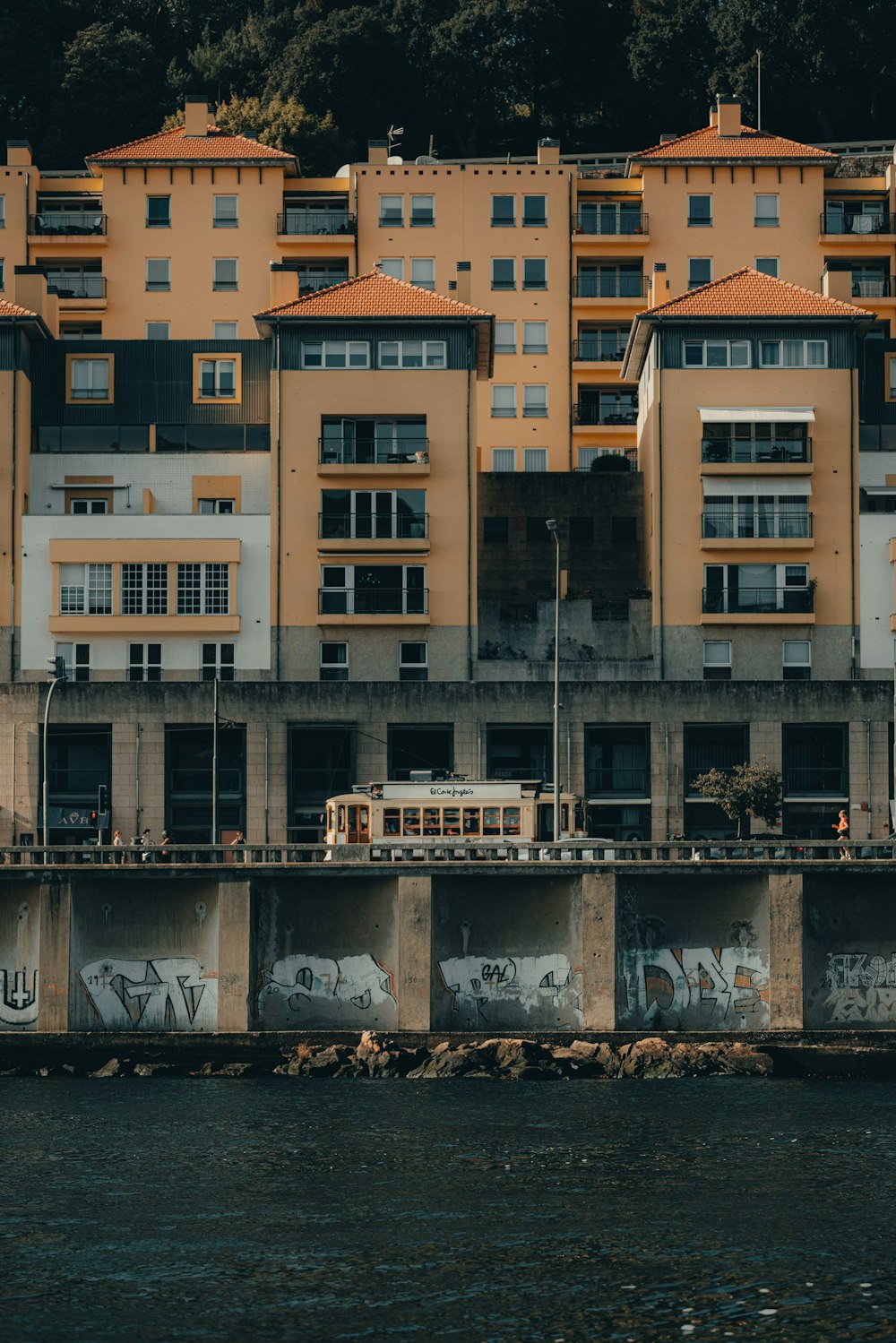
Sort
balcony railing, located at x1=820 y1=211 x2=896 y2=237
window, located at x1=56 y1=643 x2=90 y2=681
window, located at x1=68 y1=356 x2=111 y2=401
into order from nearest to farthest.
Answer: window, located at x1=56 y1=643 x2=90 y2=681 → window, located at x1=68 y1=356 x2=111 y2=401 → balcony railing, located at x1=820 y1=211 x2=896 y2=237

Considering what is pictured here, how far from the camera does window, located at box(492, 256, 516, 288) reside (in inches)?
4830

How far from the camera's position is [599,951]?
7319cm

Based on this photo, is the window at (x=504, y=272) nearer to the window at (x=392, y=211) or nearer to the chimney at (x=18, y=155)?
the window at (x=392, y=211)

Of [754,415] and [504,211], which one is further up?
[504,211]

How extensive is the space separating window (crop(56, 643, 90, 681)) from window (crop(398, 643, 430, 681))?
1454 centimetres

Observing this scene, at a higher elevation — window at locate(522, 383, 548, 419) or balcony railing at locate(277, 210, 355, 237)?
balcony railing at locate(277, 210, 355, 237)

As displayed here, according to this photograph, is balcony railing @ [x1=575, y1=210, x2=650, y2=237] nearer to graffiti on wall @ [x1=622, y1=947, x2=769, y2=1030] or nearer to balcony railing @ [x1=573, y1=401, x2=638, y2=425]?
balcony railing @ [x1=573, y1=401, x2=638, y2=425]

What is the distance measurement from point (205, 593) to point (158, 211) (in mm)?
33869

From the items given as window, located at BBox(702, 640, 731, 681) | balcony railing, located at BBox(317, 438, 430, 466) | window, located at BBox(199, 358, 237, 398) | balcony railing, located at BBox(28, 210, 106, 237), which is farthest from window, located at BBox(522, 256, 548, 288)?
window, located at BBox(702, 640, 731, 681)

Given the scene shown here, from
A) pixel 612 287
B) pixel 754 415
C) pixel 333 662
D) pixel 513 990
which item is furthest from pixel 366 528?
pixel 513 990

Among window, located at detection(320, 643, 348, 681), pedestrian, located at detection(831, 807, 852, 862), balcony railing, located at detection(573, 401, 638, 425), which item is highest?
balcony railing, located at detection(573, 401, 638, 425)

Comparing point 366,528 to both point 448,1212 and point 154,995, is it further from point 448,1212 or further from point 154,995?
point 448,1212

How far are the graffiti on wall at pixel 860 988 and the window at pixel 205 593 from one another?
37329 millimetres

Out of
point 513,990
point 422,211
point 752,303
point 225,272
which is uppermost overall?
point 422,211
